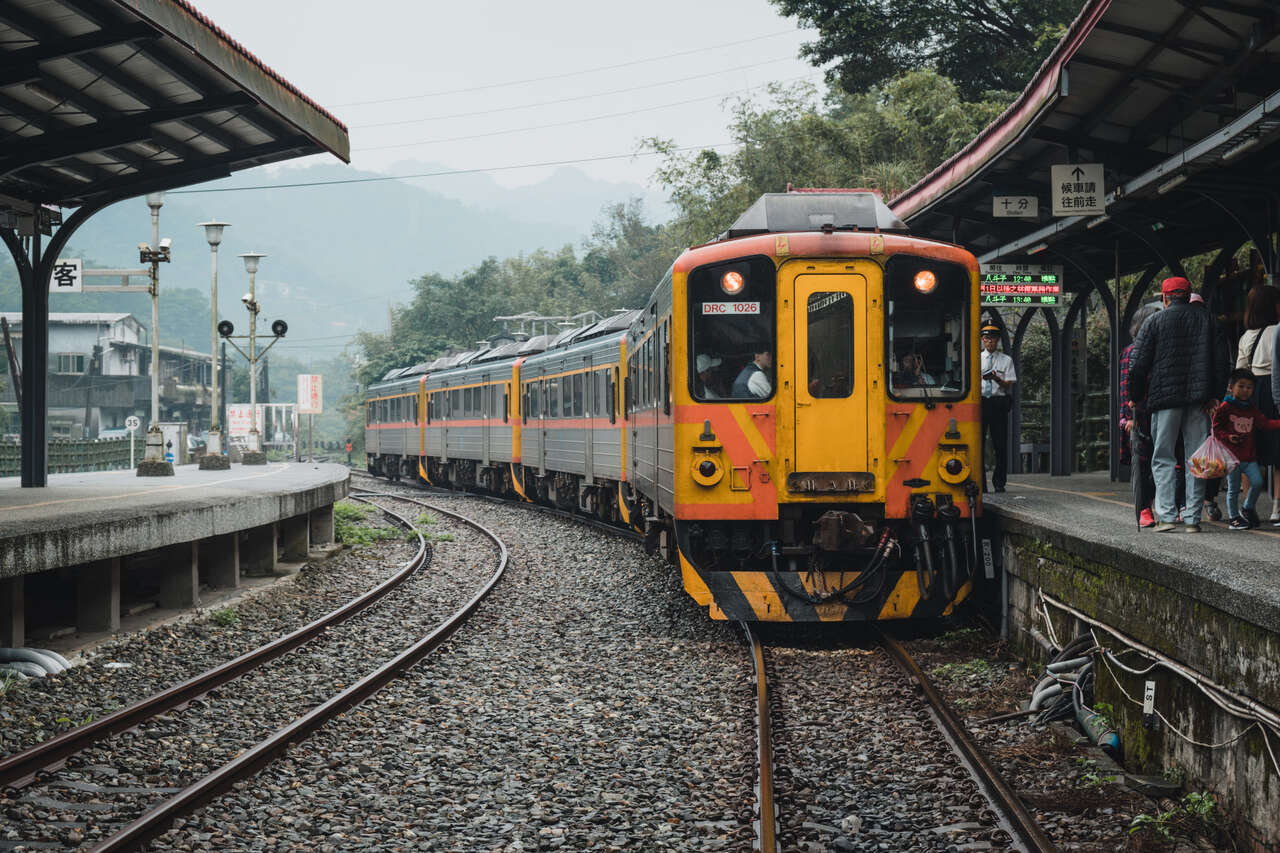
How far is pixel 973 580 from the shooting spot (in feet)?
28.5

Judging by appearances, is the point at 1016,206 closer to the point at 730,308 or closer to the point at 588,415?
the point at 730,308

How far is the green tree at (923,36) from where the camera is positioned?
28328mm

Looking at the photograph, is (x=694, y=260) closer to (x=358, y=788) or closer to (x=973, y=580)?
(x=973, y=580)

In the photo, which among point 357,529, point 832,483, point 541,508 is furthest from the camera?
point 541,508

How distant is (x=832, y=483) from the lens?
27.7 ft

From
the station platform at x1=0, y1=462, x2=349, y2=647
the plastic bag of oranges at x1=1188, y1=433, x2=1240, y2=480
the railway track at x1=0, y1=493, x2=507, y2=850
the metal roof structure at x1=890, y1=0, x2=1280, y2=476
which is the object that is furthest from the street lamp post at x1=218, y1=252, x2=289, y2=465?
the plastic bag of oranges at x1=1188, y1=433, x2=1240, y2=480

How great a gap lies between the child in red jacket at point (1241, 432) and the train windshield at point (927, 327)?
1.71 meters

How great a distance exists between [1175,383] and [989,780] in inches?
120

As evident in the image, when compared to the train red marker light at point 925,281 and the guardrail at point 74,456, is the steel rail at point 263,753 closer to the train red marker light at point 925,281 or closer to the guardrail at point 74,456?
the train red marker light at point 925,281

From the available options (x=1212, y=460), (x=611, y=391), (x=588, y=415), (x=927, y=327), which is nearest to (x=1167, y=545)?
(x=1212, y=460)

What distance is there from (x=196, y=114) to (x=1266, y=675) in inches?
348

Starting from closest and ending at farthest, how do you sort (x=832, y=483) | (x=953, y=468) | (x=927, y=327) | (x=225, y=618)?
1. (x=832, y=483)
2. (x=953, y=468)
3. (x=927, y=327)
4. (x=225, y=618)

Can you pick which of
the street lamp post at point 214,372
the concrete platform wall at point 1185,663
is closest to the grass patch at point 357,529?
the street lamp post at point 214,372

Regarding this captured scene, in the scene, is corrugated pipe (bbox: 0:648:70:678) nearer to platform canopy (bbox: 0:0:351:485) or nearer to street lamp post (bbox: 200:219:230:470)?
platform canopy (bbox: 0:0:351:485)
